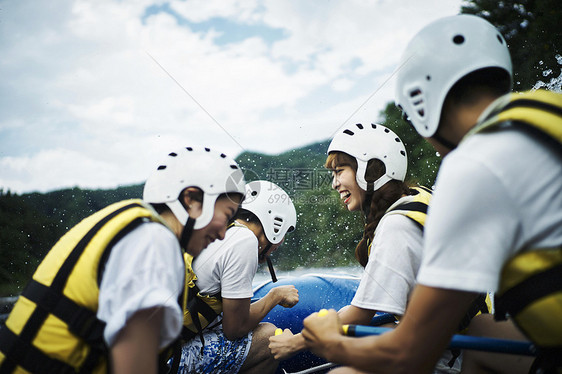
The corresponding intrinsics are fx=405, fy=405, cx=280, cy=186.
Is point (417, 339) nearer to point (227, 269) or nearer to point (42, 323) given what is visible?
point (42, 323)

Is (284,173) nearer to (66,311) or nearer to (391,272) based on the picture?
(391,272)

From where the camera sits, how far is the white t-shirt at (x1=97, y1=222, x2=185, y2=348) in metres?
1.56

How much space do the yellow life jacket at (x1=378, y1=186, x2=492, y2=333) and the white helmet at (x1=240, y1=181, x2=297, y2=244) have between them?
183 cm

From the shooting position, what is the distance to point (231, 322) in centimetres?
336

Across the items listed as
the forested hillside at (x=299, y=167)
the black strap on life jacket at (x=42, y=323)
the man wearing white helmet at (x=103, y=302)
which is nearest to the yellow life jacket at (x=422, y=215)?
the man wearing white helmet at (x=103, y=302)

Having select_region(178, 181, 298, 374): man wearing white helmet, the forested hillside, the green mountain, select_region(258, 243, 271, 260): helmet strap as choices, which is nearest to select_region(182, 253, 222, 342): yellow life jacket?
select_region(178, 181, 298, 374): man wearing white helmet

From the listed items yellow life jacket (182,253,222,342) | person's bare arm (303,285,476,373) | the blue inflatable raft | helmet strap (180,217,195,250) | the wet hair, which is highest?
the wet hair

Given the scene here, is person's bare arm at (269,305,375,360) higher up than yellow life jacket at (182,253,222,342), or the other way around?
person's bare arm at (269,305,375,360)

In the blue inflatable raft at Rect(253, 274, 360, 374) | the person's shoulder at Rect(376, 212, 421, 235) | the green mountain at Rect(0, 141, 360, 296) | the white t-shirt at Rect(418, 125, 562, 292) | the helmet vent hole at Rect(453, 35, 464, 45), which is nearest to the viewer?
the white t-shirt at Rect(418, 125, 562, 292)

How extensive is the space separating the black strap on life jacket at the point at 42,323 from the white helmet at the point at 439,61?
1.55 meters

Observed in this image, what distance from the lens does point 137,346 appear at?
1.57 m

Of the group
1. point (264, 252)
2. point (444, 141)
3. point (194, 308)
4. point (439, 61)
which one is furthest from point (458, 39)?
point (264, 252)

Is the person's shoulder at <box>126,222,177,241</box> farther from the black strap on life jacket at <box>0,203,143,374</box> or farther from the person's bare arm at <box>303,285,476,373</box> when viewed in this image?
the person's bare arm at <box>303,285,476,373</box>

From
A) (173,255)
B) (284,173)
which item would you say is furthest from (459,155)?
(284,173)
